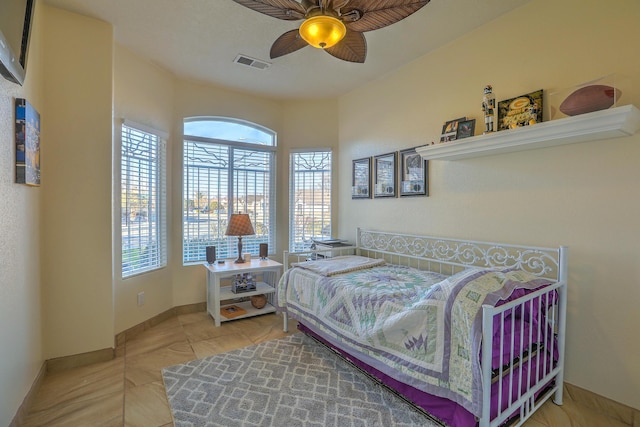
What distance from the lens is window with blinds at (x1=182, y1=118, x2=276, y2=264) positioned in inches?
137

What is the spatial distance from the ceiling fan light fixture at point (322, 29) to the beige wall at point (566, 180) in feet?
4.85

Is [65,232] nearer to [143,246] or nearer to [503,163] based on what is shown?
[143,246]

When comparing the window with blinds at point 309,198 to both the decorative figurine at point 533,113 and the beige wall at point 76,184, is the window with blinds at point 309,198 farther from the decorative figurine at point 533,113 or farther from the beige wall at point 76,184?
the decorative figurine at point 533,113

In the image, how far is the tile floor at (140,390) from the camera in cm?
172

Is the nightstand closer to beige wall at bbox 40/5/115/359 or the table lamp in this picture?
the table lamp

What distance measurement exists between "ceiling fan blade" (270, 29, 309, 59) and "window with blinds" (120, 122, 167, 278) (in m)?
1.72

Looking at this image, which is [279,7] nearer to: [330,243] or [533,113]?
[533,113]

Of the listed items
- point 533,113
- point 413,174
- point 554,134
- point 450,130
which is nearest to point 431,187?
point 413,174

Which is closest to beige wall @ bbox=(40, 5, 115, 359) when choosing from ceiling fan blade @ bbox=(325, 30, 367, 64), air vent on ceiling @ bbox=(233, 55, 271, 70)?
air vent on ceiling @ bbox=(233, 55, 271, 70)

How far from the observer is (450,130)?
2.52 m

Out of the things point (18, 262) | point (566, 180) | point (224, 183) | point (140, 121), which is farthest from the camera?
point (224, 183)

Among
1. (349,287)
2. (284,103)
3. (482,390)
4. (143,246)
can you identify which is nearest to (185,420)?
(349,287)

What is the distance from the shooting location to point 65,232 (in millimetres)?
2219

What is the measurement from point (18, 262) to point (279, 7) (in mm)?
2070
